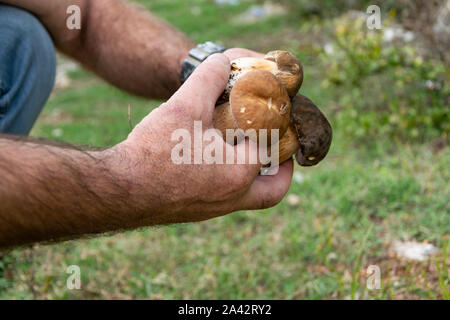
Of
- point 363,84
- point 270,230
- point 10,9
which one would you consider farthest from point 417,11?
point 10,9

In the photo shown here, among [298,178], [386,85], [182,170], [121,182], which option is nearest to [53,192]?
[121,182]

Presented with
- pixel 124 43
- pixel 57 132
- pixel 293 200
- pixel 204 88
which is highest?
pixel 124 43

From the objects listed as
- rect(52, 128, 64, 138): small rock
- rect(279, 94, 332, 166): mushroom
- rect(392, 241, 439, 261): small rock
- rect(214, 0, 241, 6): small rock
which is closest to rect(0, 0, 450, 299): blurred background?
rect(392, 241, 439, 261): small rock

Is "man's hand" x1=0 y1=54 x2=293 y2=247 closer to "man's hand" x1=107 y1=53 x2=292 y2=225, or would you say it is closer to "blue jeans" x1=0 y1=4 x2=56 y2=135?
"man's hand" x1=107 y1=53 x2=292 y2=225

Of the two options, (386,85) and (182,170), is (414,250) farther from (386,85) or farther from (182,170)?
(386,85)

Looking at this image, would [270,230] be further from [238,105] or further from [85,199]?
[85,199]
